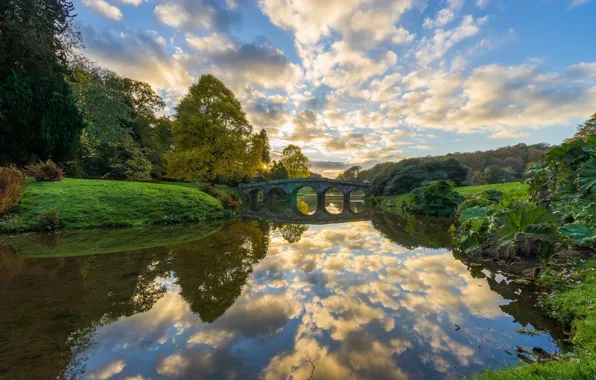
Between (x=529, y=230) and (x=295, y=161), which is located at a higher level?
(x=295, y=161)

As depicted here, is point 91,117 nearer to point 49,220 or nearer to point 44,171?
point 44,171

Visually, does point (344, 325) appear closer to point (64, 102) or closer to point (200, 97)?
point (64, 102)

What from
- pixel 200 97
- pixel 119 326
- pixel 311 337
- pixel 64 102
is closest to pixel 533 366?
pixel 311 337

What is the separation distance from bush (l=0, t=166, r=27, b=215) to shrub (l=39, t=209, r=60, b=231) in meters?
1.07

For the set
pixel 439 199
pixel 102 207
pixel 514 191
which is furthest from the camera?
pixel 439 199

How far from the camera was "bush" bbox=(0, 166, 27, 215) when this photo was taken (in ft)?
29.3

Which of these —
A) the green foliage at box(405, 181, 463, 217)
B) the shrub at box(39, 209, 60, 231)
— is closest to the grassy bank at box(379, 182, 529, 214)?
the green foliage at box(405, 181, 463, 217)

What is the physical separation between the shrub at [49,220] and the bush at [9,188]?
1.07 metres

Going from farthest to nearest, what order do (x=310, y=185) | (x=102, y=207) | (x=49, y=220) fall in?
(x=310, y=185), (x=102, y=207), (x=49, y=220)

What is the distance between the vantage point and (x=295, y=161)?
63.6 metres

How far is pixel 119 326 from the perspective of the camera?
126 inches

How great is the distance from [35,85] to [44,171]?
14.7 feet

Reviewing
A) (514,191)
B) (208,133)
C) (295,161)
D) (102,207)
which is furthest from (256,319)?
(295,161)

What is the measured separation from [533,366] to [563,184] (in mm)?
5850
